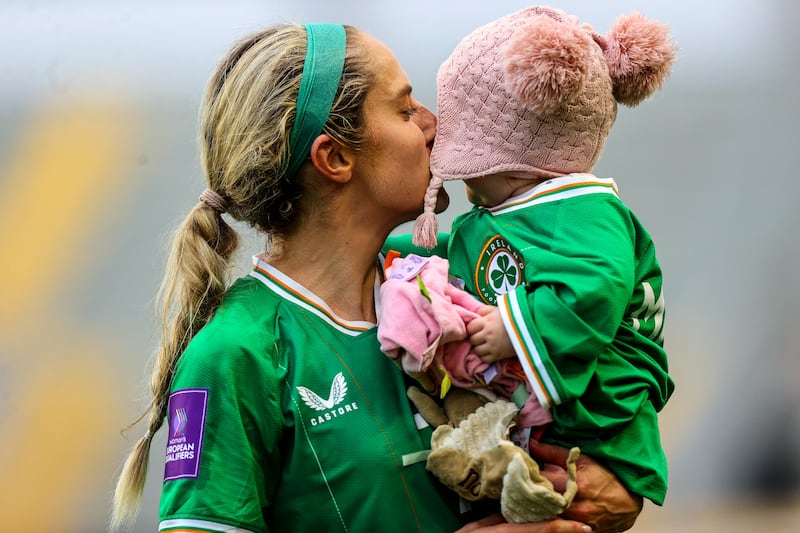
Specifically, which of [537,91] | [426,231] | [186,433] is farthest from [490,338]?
[186,433]

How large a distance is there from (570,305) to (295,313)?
504mm

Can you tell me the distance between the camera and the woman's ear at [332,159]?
1689 millimetres

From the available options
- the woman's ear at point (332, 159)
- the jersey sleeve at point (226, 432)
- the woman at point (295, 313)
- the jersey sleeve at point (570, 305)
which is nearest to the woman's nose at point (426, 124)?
the woman at point (295, 313)

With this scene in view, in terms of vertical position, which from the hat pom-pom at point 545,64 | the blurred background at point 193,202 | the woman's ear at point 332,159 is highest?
the hat pom-pom at point 545,64

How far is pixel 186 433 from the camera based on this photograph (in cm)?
154

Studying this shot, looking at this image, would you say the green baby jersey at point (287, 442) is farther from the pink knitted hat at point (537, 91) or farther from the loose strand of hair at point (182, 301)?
the pink knitted hat at point (537, 91)

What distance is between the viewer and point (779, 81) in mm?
4012

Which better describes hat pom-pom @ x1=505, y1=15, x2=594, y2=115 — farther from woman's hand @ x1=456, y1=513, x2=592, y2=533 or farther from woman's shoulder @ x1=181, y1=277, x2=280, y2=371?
woman's hand @ x1=456, y1=513, x2=592, y2=533

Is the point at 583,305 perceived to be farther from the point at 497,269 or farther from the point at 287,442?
the point at 287,442

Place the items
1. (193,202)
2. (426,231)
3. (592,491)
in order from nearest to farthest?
(592,491)
(426,231)
(193,202)

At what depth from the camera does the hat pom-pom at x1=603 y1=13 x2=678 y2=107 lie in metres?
1.66

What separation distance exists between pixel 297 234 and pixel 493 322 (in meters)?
0.47

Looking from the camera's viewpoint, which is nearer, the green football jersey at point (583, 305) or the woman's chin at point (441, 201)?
the green football jersey at point (583, 305)

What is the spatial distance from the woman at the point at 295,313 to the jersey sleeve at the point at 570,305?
0.76 feet
